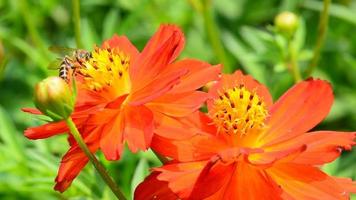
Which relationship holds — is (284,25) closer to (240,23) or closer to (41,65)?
(41,65)

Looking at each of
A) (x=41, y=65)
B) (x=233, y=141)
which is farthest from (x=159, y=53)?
(x=41, y=65)

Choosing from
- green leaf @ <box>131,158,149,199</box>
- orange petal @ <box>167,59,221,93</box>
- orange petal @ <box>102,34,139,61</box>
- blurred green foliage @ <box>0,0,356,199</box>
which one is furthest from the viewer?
blurred green foliage @ <box>0,0,356,199</box>

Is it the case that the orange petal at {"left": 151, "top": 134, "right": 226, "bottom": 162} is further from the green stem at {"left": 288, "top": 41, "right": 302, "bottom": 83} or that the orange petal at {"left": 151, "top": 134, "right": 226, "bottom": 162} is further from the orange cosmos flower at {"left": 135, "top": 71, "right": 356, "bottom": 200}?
the green stem at {"left": 288, "top": 41, "right": 302, "bottom": 83}

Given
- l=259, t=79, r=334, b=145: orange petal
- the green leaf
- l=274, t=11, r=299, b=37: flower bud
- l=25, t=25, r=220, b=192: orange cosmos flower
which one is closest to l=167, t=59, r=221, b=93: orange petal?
l=25, t=25, r=220, b=192: orange cosmos flower

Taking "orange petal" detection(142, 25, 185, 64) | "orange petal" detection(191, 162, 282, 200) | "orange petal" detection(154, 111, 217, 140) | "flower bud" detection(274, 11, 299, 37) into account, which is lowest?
A: "orange petal" detection(191, 162, 282, 200)

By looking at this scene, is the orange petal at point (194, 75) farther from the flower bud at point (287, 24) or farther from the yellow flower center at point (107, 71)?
the flower bud at point (287, 24)

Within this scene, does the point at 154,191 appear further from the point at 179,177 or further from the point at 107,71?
the point at 107,71

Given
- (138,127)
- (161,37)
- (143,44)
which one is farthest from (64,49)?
(143,44)

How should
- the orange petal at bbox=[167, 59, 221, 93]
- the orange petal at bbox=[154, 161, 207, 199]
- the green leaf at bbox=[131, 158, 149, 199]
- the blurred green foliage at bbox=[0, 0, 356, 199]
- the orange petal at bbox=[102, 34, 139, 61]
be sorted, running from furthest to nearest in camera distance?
1. the blurred green foliage at bbox=[0, 0, 356, 199]
2. the green leaf at bbox=[131, 158, 149, 199]
3. the orange petal at bbox=[102, 34, 139, 61]
4. the orange petal at bbox=[167, 59, 221, 93]
5. the orange petal at bbox=[154, 161, 207, 199]
